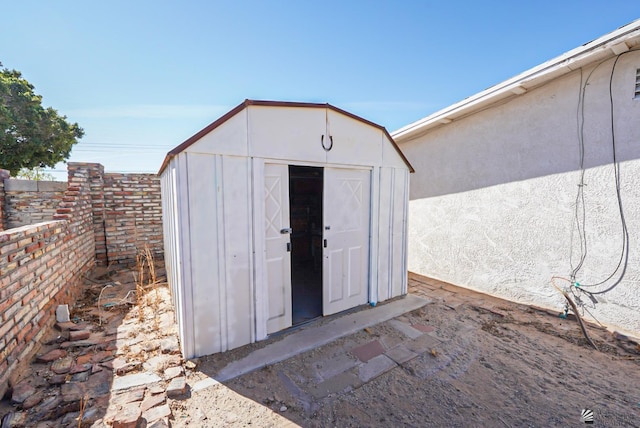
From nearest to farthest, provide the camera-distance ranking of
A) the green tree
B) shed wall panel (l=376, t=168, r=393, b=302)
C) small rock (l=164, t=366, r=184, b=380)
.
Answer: small rock (l=164, t=366, r=184, b=380) < shed wall panel (l=376, t=168, r=393, b=302) < the green tree

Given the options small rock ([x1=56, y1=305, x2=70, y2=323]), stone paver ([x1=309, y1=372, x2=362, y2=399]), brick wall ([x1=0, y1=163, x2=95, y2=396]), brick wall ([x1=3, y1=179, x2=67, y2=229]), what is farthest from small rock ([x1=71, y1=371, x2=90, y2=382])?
brick wall ([x1=3, y1=179, x2=67, y2=229])

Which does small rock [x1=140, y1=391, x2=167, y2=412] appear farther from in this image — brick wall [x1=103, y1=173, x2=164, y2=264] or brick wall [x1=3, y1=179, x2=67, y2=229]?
brick wall [x1=3, y1=179, x2=67, y2=229]

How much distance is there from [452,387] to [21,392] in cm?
382

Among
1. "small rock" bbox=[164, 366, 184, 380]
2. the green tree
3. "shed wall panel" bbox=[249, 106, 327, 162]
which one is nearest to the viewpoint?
"small rock" bbox=[164, 366, 184, 380]

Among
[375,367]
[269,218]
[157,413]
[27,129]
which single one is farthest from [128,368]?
[27,129]

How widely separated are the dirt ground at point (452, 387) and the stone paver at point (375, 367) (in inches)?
2.2

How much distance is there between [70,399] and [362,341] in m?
2.85

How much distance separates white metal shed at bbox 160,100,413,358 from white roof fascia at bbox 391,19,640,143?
5.94 feet

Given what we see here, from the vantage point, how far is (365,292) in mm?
4211

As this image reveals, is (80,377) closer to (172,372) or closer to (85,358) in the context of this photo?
(85,358)

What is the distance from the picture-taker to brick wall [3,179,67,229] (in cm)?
505

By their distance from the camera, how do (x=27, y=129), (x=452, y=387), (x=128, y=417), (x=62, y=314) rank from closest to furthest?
(x=128, y=417), (x=452, y=387), (x=62, y=314), (x=27, y=129)

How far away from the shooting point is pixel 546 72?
3.81 metres

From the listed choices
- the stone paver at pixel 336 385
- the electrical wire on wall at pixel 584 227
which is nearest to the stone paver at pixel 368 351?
the stone paver at pixel 336 385
